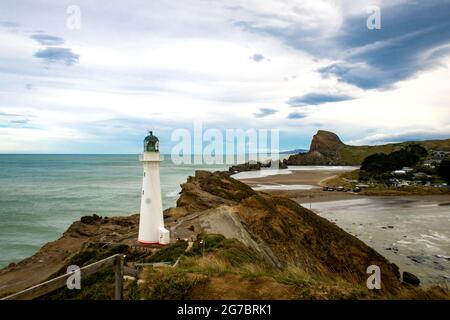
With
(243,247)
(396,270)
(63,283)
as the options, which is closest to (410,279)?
(396,270)

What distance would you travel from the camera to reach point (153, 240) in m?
17.4

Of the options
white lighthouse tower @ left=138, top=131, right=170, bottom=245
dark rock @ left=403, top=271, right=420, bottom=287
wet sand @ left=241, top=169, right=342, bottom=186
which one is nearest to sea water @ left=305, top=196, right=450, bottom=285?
dark rock @ left=403, top=271, right=420, bottom=287

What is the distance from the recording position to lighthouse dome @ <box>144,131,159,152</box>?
677 inches

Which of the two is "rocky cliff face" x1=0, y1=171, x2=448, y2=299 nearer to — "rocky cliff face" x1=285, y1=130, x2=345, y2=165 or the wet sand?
the wet sand

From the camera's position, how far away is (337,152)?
184 m

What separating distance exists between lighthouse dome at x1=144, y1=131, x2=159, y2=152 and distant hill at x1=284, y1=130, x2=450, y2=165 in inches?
6186

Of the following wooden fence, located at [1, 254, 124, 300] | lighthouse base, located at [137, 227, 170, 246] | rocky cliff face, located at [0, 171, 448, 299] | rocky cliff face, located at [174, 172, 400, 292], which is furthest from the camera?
rocky cliff face, located at [174, 172, 400, 292]

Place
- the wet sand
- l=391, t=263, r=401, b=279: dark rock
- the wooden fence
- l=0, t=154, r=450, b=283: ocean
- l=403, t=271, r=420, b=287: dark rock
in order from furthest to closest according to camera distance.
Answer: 1. the wet sand
2. l=0, t=154, r=450, b=283: ocean
3. l=391, t=263, r=401, b=279: dark rock
4. l=403, t=271, r=420, b=287: dark rock
5. the wooden fence

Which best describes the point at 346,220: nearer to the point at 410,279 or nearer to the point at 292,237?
the point at 410,279

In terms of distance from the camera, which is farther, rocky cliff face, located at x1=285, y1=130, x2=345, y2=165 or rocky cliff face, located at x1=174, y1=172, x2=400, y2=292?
rocky cliff face, located at x1=285, y1=130, x2=345, y2=165

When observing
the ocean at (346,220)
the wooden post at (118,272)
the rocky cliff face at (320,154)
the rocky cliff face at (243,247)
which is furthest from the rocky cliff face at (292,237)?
the rocky cliff face at (320,154)
